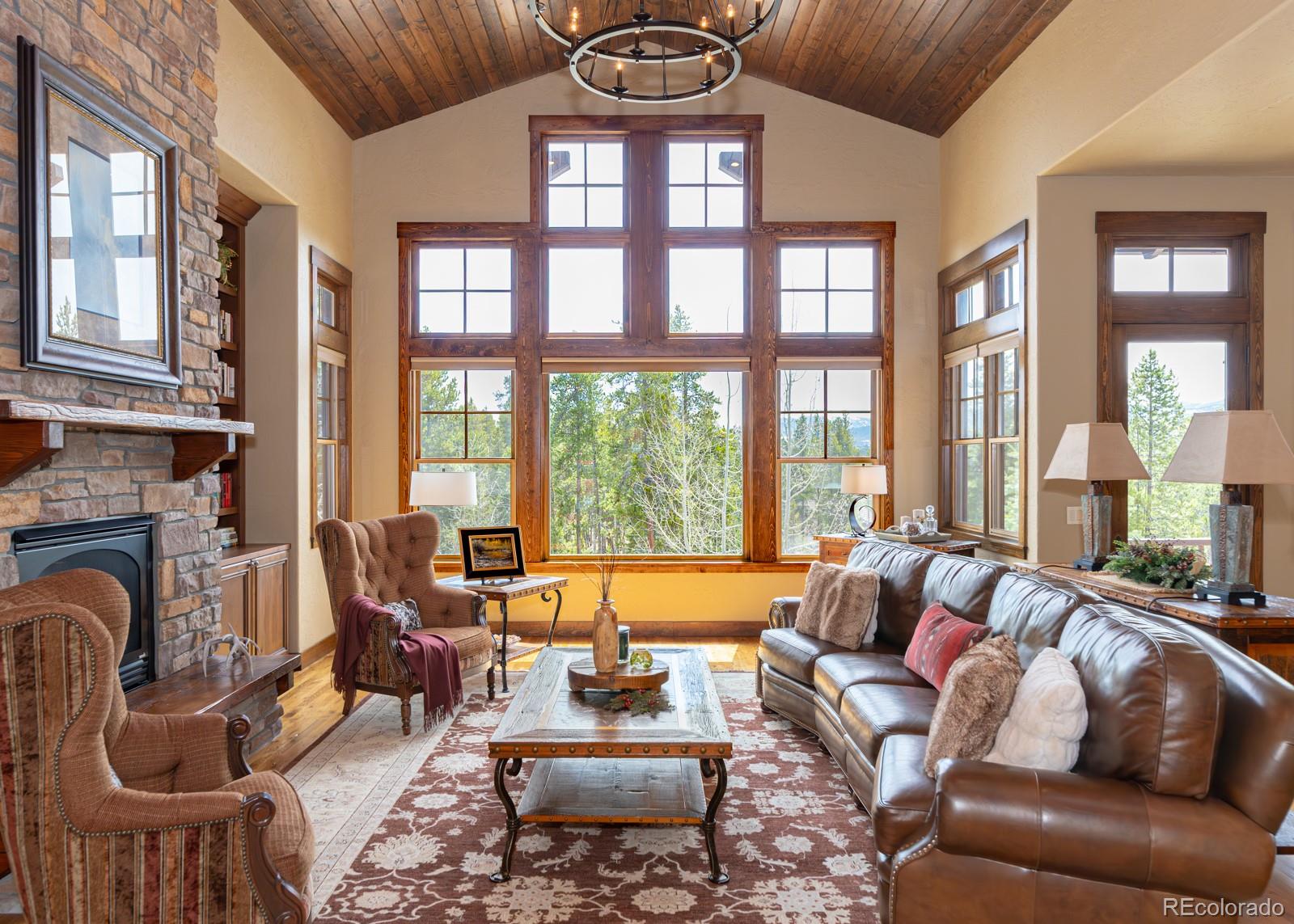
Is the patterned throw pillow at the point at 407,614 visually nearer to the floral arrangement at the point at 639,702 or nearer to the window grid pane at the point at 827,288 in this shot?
the floral arrangement at the point at 639,702

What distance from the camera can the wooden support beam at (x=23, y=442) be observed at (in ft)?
8.55

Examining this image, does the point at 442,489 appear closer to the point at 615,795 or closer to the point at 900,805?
the point at 615,795

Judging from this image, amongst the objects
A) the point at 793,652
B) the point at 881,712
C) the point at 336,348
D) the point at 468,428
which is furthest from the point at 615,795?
the point at 336,348

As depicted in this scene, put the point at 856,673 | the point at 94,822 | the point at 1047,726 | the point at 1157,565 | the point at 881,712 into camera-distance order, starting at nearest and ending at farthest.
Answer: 1. the point at 94,822
2. the point at 1047,726
3. the point at 881,712
4. the point at 856,673
5. the point at 1157,565

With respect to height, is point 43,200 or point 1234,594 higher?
point 43,200

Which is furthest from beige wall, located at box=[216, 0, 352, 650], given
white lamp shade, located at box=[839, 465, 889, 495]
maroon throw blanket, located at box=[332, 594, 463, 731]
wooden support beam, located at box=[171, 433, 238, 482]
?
white lamp shade, located at box=[839, 465, 889, 495]

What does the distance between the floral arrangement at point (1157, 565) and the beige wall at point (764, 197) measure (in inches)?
108

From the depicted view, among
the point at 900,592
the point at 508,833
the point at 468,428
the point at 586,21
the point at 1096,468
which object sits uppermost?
the point at 586,21

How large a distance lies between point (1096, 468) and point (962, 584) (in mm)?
1039

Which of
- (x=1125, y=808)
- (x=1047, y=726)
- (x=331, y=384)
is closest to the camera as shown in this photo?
(x=1125, y=808)

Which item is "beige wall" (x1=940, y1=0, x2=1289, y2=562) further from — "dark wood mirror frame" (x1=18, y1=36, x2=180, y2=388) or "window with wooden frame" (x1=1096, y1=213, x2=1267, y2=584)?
"dark wood mirror frame" (x1=18, y1=36, x2=180, y2=388)

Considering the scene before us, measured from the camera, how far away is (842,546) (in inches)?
248

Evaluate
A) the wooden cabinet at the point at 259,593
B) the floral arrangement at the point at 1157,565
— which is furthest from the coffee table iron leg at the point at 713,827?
the wooden cabinet at the point at 259,593

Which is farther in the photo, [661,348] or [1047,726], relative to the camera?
[661,348]
